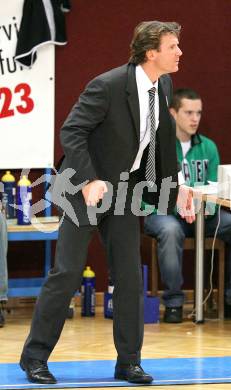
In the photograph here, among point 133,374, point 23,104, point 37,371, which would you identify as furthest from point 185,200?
point 23,104

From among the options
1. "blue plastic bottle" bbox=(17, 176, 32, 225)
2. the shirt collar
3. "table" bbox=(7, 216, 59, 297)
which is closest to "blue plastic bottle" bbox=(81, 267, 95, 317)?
"table" bbox=(7, 216, 59, 297)

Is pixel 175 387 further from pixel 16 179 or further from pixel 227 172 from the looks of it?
pixel 16 179

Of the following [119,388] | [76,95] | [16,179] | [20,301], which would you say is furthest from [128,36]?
[119,388]

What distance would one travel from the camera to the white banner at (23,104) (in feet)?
22.9

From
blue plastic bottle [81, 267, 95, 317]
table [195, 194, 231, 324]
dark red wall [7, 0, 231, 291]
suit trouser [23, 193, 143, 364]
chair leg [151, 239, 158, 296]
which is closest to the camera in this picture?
suit trouser [23, 193, 143, 364]

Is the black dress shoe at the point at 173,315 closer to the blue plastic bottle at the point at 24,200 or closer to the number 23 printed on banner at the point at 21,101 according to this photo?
the blue plastic bottle at the point at 24,200

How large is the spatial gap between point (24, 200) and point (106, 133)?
2.59 meters

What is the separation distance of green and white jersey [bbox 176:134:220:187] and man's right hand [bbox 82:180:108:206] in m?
2.84

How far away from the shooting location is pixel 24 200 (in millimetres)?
6789

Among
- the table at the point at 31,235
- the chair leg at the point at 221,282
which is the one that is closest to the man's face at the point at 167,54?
the table at the point at 31,235

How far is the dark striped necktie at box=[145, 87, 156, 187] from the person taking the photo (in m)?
4.35

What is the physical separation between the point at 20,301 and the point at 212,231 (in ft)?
4.87

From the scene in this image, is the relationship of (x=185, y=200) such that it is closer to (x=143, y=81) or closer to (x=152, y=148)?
(x=152, y=148)

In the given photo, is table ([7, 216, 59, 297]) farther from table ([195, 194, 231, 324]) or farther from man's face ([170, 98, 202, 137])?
man's face ([170, 98, 202, 137])
